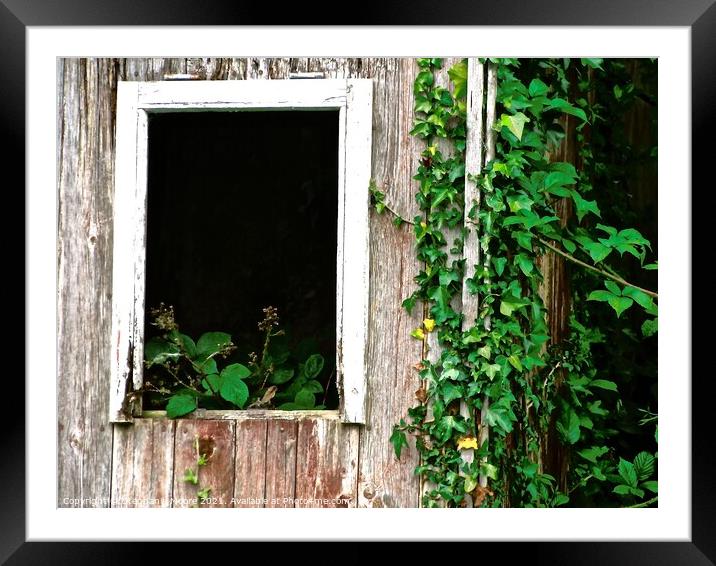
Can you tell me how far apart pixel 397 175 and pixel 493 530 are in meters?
1.38

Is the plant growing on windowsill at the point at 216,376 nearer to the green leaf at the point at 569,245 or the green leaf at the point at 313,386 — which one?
the green leaf at the point at 313,386

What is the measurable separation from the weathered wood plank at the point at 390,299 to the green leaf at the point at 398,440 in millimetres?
31

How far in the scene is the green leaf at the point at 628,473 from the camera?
9.46ft

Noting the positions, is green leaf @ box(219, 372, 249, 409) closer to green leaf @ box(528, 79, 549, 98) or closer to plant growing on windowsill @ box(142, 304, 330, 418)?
plant growing on windowsill @ box(142, 304, 330, 418)

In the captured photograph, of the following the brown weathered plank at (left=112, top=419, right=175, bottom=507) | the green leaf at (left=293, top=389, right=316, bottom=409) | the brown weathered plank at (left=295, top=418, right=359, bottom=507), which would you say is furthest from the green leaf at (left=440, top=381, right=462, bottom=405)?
the brown weathered plank at (left=112, top=419, right=175, bottom=507)

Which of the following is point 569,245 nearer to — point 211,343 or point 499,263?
point 499,263

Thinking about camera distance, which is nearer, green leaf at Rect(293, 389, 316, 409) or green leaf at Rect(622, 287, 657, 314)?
green leaf at Rect(622, 287, 657, 314)

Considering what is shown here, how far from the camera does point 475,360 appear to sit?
2541 mm

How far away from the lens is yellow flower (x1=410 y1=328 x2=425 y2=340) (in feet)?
8.49

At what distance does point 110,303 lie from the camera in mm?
2658

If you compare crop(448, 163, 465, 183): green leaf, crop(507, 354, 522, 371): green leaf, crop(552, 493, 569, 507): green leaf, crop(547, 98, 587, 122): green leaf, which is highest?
crop(547, 98, 587, 122): green leaf

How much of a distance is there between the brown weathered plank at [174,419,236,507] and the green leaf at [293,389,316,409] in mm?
343

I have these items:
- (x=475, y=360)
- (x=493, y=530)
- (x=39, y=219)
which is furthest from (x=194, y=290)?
(x=493, y=530)
